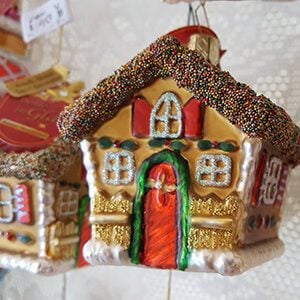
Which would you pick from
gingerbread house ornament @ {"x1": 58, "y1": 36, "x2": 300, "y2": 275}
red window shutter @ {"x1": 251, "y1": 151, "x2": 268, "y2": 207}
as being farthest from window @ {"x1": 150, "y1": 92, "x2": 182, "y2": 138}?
red window shutter @ {"x1": 251, "y1": 151, "x2": 268, "y2": 207}

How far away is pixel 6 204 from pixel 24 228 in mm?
45

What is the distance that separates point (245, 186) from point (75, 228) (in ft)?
1.08

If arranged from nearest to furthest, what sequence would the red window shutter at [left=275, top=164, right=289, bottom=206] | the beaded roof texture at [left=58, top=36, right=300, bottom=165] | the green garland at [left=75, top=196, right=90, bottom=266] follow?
the beaded roof texture at [left=58, top=36, right=300, bottom=165], the red window shutter at [left=275, top=164, right=289, bottom=206], the green garland at [left=75, top=196, right=90, bottom=266]

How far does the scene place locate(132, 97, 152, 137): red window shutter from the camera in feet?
2.63

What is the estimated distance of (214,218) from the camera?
2.47 ft

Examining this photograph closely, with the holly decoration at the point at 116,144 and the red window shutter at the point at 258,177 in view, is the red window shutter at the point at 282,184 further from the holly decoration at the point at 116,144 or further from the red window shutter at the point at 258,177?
the holly decoration at the point at 116,144

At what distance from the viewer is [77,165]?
977 millimetres

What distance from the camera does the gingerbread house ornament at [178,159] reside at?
0.75 meters

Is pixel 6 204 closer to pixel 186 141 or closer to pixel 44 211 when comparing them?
pixel 44 211

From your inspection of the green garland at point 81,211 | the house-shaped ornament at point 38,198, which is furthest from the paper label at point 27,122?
the green garland at point 81,211

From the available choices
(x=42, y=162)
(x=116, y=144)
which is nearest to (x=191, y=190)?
(x=116, y=144)

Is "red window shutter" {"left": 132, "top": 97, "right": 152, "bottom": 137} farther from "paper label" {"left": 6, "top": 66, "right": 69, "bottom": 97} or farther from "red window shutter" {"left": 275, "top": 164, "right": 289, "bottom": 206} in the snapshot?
"paper label" {"left": 6, "top": 66, "right": 69, "bottom": 97}

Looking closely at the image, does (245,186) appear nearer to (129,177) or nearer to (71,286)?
(129,177)

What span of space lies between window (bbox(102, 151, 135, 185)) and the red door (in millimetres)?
29
